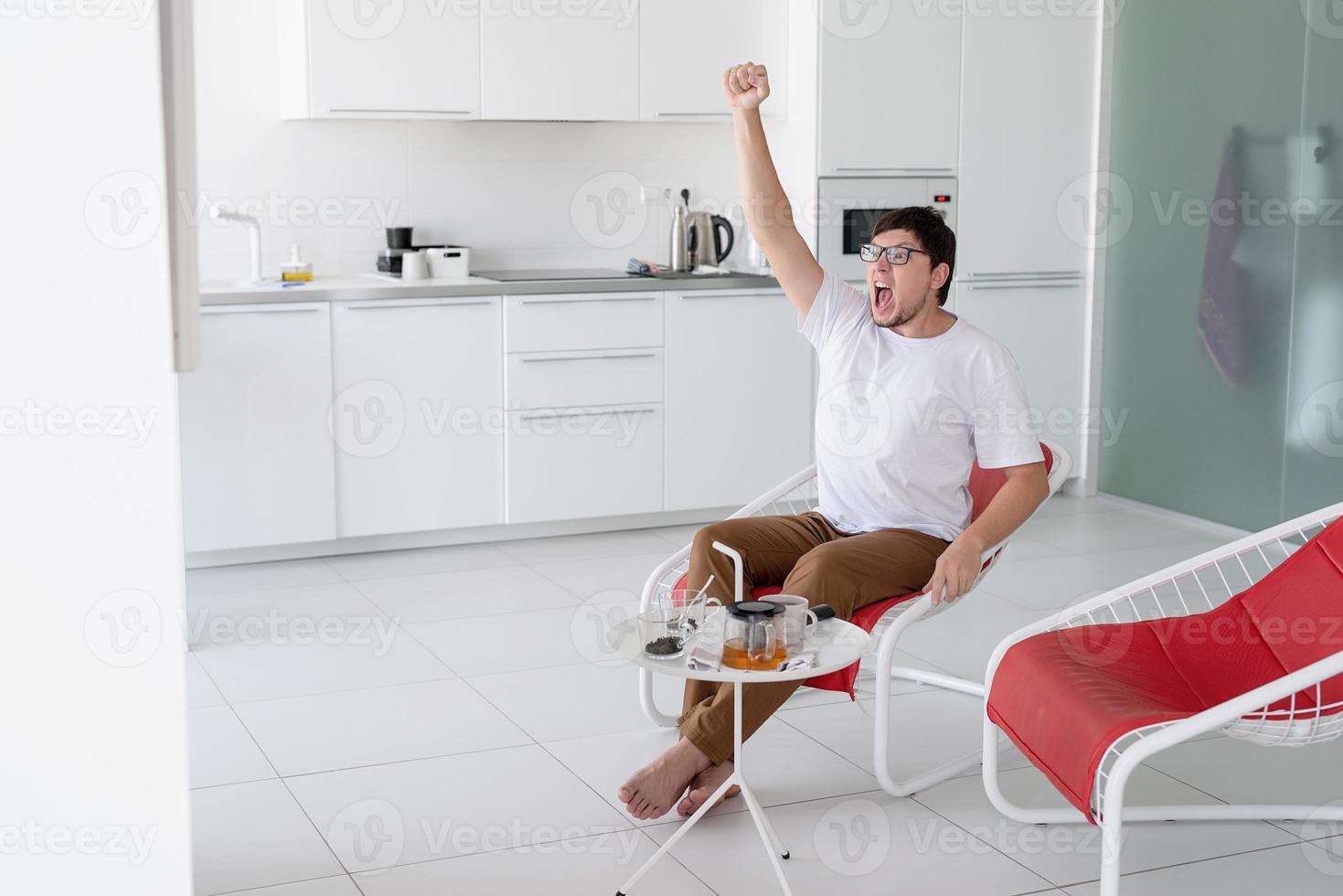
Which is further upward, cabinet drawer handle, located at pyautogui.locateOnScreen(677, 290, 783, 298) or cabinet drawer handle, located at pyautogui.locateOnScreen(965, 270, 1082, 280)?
cabinet drawer handle, located at pyautogui.locateOnScreen(965, 270, 1082, 280)

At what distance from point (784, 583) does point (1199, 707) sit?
0.83 m

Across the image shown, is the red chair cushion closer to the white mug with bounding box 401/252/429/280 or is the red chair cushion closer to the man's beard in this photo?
the man's beard

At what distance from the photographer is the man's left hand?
2795mm

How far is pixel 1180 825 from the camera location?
2.76m

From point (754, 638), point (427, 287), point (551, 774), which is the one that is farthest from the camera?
point (427, 287)

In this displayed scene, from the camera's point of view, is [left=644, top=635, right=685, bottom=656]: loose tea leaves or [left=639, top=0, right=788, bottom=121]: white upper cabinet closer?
[left=644, top=635, right=685, bottom=656]: loose tea leaves

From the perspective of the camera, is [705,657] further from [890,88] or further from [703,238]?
[890,88]

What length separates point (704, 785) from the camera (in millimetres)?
2760

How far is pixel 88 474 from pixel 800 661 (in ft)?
3.69

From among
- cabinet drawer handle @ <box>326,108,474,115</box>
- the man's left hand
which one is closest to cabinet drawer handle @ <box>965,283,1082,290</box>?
cabinet drawer handle @ <box>326,108,474,115</box>

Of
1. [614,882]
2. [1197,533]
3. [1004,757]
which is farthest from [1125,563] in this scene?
[614,882]

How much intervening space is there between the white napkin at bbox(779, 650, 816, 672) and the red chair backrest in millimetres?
1083

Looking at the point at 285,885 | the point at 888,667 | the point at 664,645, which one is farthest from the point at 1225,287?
the point at 285,885

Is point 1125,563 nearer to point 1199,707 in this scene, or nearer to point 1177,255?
point 1177,255
